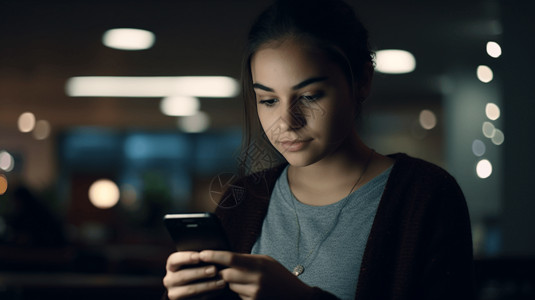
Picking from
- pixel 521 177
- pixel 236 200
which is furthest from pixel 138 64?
pixel 236 200

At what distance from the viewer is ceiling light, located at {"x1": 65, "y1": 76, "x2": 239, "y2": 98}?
278 inches

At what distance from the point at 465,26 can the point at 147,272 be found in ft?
11.0

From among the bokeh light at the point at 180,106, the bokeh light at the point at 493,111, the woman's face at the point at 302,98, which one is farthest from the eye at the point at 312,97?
the bokeh light at the point at 180,106

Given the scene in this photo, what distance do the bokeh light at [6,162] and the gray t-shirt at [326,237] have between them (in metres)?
11.6

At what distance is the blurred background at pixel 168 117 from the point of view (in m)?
3.30

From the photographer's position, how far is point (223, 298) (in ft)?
3.23

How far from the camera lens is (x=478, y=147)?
216 inches

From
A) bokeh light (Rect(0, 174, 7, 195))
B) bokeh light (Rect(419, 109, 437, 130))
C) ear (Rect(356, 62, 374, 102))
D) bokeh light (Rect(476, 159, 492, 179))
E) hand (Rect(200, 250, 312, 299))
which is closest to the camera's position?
hand (Rect(200, 250, 312, 299))

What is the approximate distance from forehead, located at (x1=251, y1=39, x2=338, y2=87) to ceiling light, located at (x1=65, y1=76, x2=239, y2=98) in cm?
607

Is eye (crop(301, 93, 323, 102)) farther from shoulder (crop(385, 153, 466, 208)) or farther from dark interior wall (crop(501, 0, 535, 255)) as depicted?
dark interior wall (crop(501, 0, 535, 255))

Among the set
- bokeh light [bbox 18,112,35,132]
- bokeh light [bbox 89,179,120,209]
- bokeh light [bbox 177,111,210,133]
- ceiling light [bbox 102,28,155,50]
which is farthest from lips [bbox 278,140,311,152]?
bokeh light [bbox 18,112,35,132]

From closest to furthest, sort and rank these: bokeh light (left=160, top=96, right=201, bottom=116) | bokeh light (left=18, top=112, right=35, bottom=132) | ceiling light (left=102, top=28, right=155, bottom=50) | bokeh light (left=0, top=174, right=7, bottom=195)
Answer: ceiling light (left=102, top=28, right=155, bottom=50), bokeh light (left=160, top=96, right=201, bottom=116), bokeh light (left=18, top=112, right=35, bottom=132), bokeh light (left=0, top=174, right=7, bottom=195)

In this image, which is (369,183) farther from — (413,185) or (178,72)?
(178,72)

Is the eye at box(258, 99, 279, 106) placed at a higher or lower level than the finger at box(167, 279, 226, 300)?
higher
